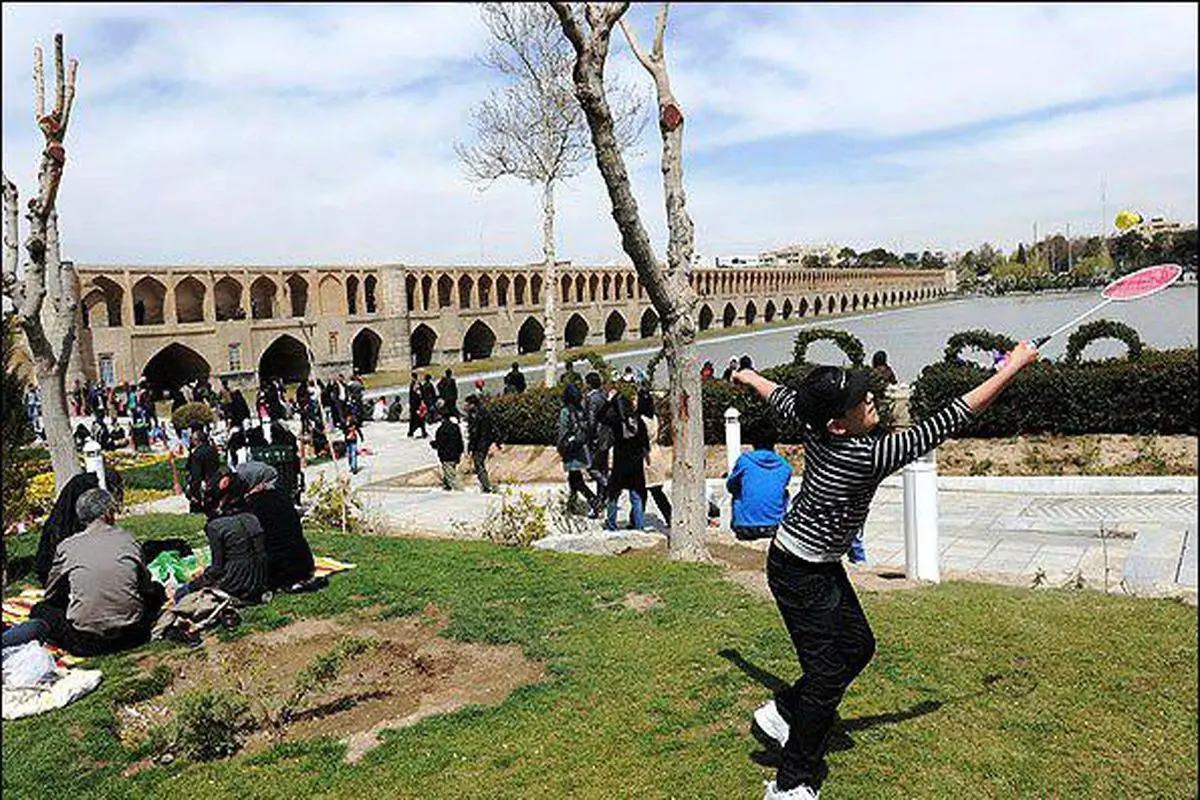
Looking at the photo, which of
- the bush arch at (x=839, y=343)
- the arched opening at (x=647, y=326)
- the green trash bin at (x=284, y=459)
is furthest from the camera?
the arched opening at (x=647, y=326)

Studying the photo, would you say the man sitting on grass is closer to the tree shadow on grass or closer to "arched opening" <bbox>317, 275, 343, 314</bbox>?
the tree shadow on grass

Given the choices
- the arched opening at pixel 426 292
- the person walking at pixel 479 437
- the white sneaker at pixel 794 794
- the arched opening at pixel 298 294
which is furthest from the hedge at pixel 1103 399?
the arched opening at pixel 426 292

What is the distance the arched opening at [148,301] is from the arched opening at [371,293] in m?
9.02

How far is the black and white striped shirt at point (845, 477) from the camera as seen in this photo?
308 centimetres

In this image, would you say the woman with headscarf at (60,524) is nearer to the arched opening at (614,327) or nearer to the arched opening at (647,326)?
the arched opening at (614,327)

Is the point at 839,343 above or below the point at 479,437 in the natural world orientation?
above

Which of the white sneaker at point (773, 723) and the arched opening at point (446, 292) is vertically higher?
the arched opening at point (446, 292)

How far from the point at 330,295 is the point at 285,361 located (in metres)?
3.94

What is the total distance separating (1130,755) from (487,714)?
8.23 ft

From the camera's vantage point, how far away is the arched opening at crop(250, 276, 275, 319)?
39531 mm

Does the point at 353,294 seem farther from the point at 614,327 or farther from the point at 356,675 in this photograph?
the point at 356,675

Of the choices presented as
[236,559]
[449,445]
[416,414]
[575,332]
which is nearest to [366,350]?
[575,332]

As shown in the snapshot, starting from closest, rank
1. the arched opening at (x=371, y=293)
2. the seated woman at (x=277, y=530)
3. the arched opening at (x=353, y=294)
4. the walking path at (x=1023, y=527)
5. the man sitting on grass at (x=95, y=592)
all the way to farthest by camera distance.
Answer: the man sitting on grass at (x=95, y=592), the seated woman at (x=277, y=530), the walking path at (x=1023, y=527), the arched opening at (x=353, y=294), the arched opening at (x=371, y=293)

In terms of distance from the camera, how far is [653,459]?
1334 centimetres
